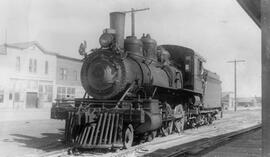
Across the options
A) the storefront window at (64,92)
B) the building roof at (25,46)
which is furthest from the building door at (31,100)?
the building roof at (25,46)

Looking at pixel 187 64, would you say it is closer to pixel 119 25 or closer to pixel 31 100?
pixel 119 25

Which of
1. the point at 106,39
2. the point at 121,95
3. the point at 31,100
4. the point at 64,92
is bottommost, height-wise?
the point at 31,100

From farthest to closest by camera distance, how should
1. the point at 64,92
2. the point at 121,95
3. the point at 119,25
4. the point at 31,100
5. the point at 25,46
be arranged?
the point at 64,92
the point at 31,100
the point at 25,46
the point at 119,25
the point at 121,95

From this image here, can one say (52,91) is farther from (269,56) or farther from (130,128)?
(269,56)

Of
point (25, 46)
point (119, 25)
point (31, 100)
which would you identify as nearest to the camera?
point (119, 25)

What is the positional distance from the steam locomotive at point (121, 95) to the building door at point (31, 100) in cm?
2622

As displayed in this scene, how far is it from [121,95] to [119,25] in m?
2.42

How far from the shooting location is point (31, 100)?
36.8 meters

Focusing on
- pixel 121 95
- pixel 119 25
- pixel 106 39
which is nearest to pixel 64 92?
pixel 119 25

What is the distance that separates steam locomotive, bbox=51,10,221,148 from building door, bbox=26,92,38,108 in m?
26.2

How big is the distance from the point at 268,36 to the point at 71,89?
131ft

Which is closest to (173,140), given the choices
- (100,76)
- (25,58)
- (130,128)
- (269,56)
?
(130,128)

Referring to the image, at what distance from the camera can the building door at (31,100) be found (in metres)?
36.4

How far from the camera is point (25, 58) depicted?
3462 centimetres
